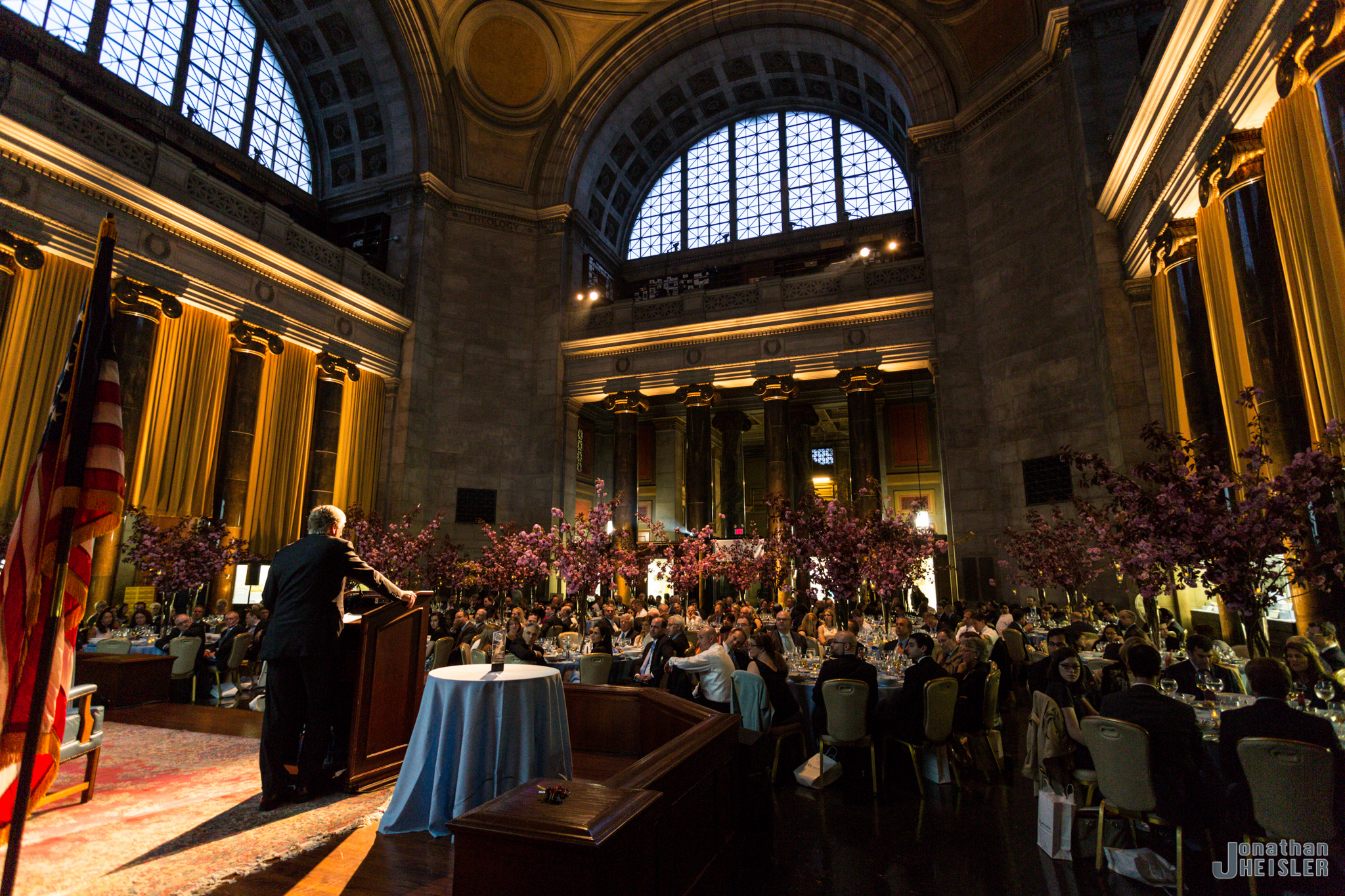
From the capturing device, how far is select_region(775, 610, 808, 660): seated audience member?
7.31m

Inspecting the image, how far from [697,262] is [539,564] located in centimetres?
1358

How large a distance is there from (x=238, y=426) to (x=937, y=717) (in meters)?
13.9

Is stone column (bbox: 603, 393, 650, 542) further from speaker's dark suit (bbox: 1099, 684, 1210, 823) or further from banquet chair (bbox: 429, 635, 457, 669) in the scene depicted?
speaker's dark suit (bbox: 1099, 684, 1210, 823)

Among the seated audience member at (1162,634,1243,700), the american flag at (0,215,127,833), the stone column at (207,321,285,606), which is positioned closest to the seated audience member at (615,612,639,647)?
the seated audience member at (1162,634,1243,700)

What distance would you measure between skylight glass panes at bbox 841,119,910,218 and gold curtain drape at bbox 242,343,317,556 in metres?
16.1

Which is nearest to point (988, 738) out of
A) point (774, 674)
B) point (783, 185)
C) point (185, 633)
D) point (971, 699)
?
point (971, 699)

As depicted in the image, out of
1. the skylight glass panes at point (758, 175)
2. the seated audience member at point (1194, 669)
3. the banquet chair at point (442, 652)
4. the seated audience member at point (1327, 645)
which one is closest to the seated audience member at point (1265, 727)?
the seated audience member at point (1194, 669)

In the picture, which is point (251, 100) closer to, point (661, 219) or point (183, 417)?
point (183, 417)

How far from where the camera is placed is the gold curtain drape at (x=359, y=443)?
1589 cm

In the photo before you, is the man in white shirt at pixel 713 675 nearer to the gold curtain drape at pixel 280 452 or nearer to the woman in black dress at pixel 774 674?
the woman in black dress at pixel 774 674

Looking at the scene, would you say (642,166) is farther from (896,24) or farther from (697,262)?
(896,24)

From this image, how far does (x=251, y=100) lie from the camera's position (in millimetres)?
17078

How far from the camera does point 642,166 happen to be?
75.3ft

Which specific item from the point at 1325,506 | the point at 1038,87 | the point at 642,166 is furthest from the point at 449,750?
the point at 642,166
